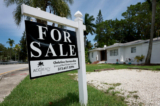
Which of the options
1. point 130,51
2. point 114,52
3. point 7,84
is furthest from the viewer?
point 114,52

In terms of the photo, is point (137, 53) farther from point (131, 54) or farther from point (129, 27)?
point (129, 27)

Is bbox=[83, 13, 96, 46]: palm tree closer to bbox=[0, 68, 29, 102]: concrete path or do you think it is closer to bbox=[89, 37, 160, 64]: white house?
bbox=[89, 37, 160, 64]: white house

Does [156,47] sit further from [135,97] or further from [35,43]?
[35,43]

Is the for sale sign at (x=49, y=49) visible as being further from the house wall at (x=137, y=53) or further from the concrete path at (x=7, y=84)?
the house wall at (x=137, y=53)

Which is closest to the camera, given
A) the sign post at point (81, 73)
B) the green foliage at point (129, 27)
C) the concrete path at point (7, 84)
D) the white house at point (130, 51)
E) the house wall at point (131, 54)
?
the sign post at point (81, 73)

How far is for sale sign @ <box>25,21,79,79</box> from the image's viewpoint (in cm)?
182

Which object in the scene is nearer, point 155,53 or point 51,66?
point 51,66

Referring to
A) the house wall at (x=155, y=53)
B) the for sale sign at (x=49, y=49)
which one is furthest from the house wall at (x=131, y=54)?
the for sale sign at (x=49, y=49)

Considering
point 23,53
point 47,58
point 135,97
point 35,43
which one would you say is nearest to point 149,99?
point 135,97

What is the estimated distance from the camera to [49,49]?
2.07 metres

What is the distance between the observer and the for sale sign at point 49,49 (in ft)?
5.96

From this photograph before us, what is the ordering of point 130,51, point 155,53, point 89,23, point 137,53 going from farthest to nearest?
point 89,23
point 130,51
point 137,53
point 155,53

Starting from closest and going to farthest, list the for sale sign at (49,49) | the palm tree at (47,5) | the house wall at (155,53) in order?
1. the for sale sign at (49,49)
2. the palm tree at (47,5)
3. the house wall at (155,53)

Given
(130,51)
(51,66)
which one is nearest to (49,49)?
(51,66)
